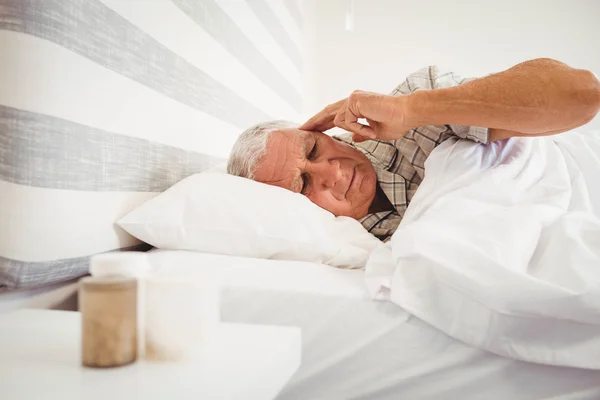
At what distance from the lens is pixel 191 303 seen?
48cm

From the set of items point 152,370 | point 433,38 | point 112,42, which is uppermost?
point 433,38

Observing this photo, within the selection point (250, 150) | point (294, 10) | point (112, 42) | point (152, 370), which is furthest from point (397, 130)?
Answer: point (294, 10)

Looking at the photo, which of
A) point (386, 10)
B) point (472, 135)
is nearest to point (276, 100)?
point (386, 10)

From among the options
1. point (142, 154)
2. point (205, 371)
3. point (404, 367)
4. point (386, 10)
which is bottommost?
point (404, 367)

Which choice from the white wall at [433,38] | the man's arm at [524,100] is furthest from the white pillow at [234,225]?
the white wall at [433,38]

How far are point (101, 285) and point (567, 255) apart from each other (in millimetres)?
696

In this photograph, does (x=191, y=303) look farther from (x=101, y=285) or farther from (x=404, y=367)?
(x=404, y=367)

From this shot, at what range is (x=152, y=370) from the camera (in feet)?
1.47

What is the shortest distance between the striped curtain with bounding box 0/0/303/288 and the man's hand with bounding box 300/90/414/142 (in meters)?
0.42

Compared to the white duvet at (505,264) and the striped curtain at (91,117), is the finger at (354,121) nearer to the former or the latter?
the white duvet at (505,264)

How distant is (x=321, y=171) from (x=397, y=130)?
9.7 inches

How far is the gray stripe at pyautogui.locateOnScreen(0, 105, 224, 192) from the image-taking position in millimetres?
714

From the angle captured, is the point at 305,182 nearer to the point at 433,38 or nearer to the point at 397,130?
the point at 397,130

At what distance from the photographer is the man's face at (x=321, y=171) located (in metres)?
1.31
